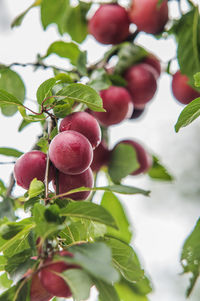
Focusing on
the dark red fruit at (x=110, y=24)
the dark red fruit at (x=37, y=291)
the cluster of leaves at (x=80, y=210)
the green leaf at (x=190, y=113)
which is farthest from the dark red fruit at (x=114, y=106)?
the dark red fruit at (x=37, y=291)

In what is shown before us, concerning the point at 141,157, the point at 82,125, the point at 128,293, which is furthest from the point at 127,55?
the point at 128,293

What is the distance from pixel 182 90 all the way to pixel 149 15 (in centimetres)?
15

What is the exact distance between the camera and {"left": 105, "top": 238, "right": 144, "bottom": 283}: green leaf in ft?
1.50

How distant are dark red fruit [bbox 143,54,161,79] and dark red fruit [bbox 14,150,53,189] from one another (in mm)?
404

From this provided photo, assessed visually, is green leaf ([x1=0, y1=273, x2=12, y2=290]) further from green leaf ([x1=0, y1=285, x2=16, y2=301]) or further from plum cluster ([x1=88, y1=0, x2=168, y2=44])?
plum cluster ([x1=88, y1=0, x2=168, y2=44])

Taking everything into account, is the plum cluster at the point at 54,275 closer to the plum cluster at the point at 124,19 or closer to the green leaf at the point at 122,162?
the green leaf at the point at 122,162

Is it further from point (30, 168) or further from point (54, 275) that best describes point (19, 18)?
point (54, 275)

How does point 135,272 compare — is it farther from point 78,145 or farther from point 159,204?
point 159,204

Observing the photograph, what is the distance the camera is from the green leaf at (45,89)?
1.65 feet

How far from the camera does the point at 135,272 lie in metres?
0.46

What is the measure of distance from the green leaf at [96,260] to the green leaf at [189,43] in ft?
1.41

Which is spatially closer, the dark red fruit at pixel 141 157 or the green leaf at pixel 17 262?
the green leaf at pixel 17 262

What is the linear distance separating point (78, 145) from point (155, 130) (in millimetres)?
2462

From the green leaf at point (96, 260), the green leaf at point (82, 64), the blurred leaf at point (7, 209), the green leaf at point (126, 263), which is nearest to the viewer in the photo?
the green leaf at point (96, 260)
